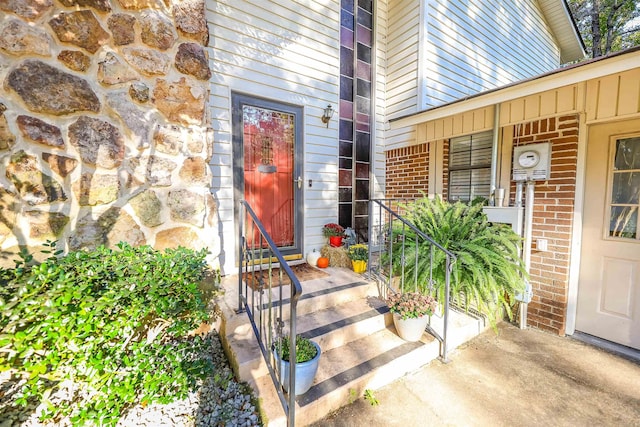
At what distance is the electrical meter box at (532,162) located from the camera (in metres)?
2.69

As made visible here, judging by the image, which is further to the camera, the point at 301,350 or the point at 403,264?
the point at 403,264

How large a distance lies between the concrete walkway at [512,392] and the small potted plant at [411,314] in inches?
11.3

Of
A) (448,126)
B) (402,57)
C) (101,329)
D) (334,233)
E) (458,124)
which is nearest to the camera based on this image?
(101,329)

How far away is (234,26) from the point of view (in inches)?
119

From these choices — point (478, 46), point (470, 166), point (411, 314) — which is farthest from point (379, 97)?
point (411, 314)

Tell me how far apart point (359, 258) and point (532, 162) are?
2045 millimetres

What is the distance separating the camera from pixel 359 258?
10.5ft

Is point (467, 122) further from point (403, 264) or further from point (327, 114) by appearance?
point (403, 264)

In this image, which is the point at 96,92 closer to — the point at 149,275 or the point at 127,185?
the point at 127,185

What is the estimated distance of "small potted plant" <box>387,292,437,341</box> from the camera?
2195 mm

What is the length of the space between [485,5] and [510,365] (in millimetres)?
5499

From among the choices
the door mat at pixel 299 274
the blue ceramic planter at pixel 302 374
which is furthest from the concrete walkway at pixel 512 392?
the door mat at pixel 299 274

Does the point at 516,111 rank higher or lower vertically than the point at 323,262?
higher

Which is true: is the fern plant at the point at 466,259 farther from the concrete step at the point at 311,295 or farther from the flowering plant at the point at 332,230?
the flowering plant at the point at 332,230
